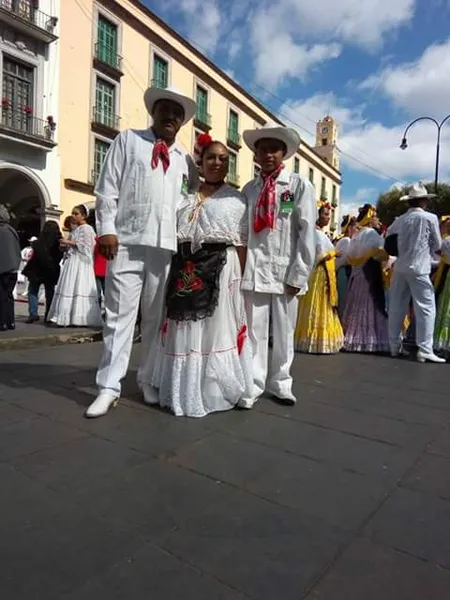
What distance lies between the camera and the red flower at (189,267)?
3211 mm

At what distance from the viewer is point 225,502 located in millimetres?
1939

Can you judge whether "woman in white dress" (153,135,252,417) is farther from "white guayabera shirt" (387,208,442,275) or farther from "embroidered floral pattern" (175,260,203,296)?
"white guayabera shirt" (387,208,442,275)

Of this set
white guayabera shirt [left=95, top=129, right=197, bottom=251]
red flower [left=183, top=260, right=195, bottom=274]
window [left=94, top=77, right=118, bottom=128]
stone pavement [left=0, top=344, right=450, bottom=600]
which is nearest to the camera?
stone pavement [left=0, top=344, right=450, bottom=600]

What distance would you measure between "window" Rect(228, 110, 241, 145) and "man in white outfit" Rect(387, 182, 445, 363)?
2708cm

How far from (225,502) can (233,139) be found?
31772 millimetres

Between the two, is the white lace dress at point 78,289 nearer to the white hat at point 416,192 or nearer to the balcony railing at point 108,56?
the white hat at point 416,192

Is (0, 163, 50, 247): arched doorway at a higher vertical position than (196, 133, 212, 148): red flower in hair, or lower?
higher

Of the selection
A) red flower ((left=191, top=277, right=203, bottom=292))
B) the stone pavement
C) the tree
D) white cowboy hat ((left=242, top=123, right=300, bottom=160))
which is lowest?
the stone pavement

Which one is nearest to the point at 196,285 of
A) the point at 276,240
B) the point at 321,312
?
the point at 276,240

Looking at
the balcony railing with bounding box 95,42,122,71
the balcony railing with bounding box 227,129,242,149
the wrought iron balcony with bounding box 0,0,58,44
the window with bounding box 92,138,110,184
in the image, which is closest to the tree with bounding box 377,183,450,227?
the balcony railing with bounding box 227,129,242,149

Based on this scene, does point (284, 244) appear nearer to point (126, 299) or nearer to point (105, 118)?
point (126, 299)

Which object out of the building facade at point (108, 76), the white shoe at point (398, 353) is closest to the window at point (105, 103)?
the building facade at point (108, 76)

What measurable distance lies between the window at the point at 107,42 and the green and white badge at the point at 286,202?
22066 mm

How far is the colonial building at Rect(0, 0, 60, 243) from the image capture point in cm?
1880
